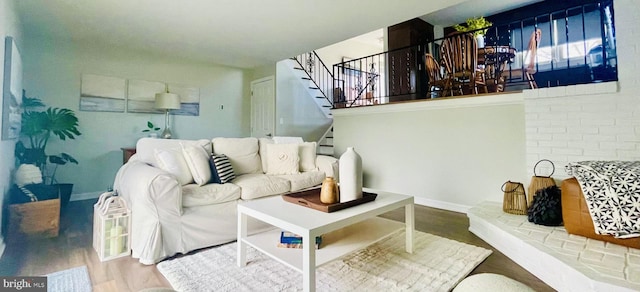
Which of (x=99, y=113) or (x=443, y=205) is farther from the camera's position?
(x=99, y=113)

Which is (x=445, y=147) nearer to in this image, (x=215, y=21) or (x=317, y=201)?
(x=317, y=201)

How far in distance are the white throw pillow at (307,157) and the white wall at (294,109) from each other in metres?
1.99

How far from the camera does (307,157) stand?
3.46m

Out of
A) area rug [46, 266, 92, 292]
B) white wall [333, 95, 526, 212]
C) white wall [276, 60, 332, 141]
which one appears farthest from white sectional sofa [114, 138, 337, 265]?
white wall [276, 60, 332, 141]

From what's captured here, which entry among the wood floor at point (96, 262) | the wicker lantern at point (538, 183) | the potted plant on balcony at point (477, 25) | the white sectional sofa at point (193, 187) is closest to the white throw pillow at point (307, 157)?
the white sectional sofa at point (193, 187)

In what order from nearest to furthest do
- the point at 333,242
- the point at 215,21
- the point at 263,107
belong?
the point at 333,242
the point at 215,21
the point at 263,107

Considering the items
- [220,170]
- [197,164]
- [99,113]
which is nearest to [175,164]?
[197,164]

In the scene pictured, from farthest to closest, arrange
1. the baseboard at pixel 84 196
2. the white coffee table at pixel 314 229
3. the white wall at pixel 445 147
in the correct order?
the baseboard at pixel 84 196, the white wall at pixel 445 147, the white coffee table at pixel 314 229

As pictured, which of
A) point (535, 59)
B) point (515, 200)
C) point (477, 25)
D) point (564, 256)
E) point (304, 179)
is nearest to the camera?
point (564, 256)

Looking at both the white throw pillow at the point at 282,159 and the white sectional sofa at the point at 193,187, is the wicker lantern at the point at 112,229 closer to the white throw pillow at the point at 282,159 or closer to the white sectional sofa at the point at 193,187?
the white sectional sofa at the point at 193,187

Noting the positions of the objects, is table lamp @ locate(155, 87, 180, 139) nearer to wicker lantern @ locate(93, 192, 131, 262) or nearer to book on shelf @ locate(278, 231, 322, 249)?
wicker lantern @ locate(93, 192, 131, 262)

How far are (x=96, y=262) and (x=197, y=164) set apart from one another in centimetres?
99

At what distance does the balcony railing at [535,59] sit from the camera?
3.31m

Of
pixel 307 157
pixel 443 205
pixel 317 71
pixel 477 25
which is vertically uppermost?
pixel 477 25
